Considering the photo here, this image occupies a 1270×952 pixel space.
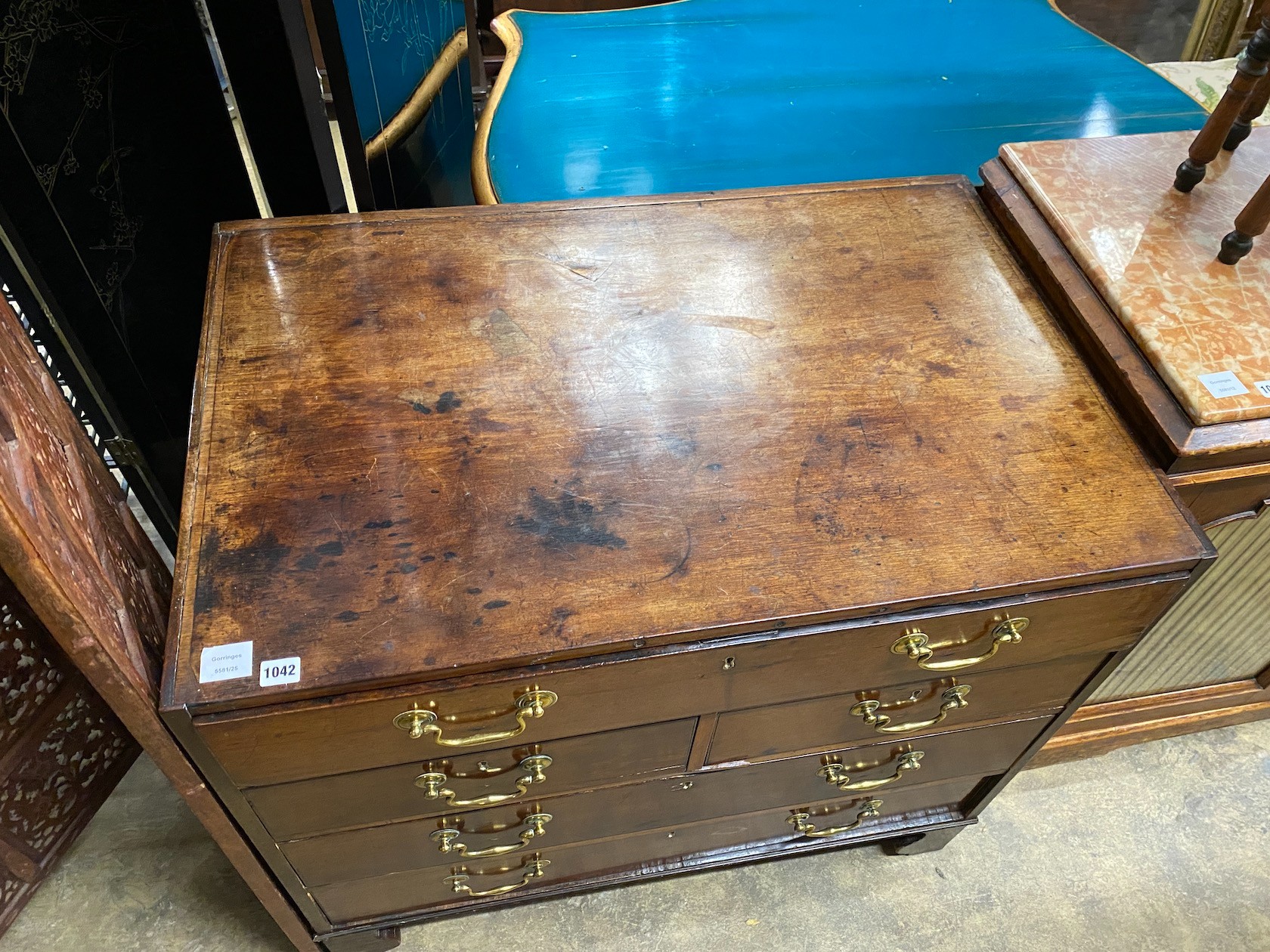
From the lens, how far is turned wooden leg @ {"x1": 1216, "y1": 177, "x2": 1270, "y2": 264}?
1082 millimetres

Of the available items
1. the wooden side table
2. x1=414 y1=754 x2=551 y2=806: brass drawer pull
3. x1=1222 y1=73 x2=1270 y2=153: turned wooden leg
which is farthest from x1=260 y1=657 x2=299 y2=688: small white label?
x1=1222 y1=73 x2=1270 y2=153: turned wooden leg

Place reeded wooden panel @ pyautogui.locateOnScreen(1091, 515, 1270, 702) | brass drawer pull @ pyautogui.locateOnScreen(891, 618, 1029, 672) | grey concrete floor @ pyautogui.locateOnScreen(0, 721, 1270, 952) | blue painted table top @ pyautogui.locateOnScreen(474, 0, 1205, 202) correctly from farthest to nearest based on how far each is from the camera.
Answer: blue painted table top @ pyautogui.locateOnScreen(474, 0, 1205, 202) < grey concrete floor @ pyautogui.locateOnScreen(0, 721, 1270, 952) < reeded wooden panel @ pyautogui.locateOnScreen(1091, 515, 1270, 702) < brass drawer pull @ pyautogui.locateOnScreen(891, 618, 1029, 672)

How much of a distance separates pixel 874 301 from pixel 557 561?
0.59m

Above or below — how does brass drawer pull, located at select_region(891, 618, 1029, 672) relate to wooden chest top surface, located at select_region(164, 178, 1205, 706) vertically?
below

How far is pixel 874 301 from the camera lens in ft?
3.88

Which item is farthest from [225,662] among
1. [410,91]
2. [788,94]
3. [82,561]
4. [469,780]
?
[788,94]

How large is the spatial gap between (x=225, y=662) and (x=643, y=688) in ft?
1.34

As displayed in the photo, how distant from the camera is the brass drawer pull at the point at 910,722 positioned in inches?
42.6

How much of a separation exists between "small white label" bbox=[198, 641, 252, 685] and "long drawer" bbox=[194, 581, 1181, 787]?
4cm

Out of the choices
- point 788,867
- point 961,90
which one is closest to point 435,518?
point 788,867

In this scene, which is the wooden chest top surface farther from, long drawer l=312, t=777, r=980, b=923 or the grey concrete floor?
the grey concrete floor

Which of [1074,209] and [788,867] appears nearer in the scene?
[1074,209]

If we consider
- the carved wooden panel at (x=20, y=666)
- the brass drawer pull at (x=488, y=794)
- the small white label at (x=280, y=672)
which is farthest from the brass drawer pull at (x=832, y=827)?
the carved wooden panel at (x=20, y=666)

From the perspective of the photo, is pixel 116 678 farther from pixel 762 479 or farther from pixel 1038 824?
pixel 1038 824
